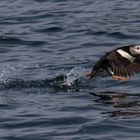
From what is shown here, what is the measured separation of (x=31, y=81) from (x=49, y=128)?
2.48m

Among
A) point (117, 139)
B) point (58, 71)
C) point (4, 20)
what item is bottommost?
point (117, 139)

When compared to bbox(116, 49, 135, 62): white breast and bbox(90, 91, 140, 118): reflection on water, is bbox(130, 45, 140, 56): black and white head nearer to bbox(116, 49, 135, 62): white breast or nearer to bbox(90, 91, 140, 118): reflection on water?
bbox(116, 49, 135, 62): white breast

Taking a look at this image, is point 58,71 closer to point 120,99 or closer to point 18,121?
point 120,99

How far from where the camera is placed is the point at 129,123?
8.52 meters

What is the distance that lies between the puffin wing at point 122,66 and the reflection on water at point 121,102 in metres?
0.33

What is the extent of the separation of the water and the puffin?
0.74ft

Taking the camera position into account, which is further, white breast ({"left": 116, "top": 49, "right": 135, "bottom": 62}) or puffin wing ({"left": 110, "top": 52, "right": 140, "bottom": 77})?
puffin wing ({"left": 110, "top": 52, "right": 140, "bottom": 77})

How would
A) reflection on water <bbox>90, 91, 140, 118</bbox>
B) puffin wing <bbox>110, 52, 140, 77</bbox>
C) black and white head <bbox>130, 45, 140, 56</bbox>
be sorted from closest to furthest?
1. reflection on water <bbox>90, 91, 140, 118</bbox>
2. black and white head <bbox>130, 45, 140, 56</bbox>
3. puffin wing <bbox>110, 52, 140, 77</bbox>

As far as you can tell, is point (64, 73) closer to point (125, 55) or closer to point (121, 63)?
point (121, 63)

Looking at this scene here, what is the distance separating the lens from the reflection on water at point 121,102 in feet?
29.6

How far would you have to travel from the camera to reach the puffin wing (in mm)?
10188

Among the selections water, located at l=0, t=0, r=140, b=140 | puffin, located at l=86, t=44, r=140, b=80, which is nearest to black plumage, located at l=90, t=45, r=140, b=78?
puffin, located at l=86, t=44, r=140, b=80

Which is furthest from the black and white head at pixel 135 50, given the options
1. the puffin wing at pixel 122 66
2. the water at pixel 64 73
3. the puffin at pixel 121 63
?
the water at pixel 64 73

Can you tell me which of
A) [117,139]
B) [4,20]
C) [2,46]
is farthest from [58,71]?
[4,20]
